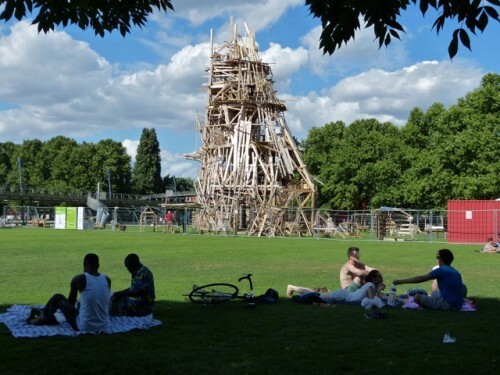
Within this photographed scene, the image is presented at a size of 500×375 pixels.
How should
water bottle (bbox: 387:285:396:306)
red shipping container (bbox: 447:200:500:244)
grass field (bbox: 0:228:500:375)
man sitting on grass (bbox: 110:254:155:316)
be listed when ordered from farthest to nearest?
red shipping container (bbox: 447:200:500:244)
water bottle (bbox: 387:285:396:306)
man sitting on grass (bbox: 110:254:155:316)
grass field (bbox: 0:228:500:375)

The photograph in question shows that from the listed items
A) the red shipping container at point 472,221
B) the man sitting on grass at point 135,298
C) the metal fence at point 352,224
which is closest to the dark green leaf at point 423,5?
the man sitting on grass at point 135,298

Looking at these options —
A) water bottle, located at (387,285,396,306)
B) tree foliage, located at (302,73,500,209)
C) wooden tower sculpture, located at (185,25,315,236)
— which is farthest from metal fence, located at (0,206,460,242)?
water bottle, located at (387,285,396,306)

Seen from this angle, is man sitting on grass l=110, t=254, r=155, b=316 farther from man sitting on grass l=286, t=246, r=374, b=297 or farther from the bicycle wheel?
man sitting on grass l=286, t=246, r=374, b=297

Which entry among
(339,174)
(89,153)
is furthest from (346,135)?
(89,153)

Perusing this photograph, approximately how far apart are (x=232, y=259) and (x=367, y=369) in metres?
16.7

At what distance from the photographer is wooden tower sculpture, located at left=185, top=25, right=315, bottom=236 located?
55.5 metres

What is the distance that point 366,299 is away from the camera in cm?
1139

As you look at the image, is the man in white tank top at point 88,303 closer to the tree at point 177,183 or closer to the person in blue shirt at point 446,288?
the person in blue shirt at point 446,288

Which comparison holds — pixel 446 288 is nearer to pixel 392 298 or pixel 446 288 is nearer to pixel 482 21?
pixel 392 298

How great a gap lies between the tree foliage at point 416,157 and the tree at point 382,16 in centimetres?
4608

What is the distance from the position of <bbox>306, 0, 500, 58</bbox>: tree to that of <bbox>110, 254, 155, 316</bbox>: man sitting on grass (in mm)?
5232

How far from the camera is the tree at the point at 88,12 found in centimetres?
696

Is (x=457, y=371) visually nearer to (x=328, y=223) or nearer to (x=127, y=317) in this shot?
(x=127, y=317)

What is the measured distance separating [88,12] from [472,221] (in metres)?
36.3
